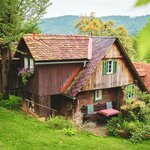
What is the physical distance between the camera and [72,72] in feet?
64.5

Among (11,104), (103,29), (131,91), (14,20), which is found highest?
(103,29)

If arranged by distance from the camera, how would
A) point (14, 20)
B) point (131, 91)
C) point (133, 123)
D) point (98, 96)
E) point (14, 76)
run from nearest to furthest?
point (133, 123), point (14, 20), point (98, 96), point (131, 91), point (14, 76)

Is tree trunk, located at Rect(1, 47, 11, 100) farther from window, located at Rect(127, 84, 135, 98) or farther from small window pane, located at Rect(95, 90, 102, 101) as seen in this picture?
window, located at Rect(127, 84, 135, 98)

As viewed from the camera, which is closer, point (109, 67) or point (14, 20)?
point (14, 20)

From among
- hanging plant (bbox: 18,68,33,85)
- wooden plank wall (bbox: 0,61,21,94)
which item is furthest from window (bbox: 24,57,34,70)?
wooden plank wall (bbox: 0,61,21,94)

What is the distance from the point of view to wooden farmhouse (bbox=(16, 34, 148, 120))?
1842cm

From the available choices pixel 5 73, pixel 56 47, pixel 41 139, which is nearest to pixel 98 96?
pixel 56 47

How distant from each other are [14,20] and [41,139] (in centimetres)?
880

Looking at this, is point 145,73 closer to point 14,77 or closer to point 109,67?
point 109,67

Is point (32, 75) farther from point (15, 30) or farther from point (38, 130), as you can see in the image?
point (38, 130)

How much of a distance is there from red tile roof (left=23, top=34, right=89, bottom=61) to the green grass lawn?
405 cm

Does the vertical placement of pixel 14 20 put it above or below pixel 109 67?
above

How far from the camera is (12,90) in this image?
78.1ft

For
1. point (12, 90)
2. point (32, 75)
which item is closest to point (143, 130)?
point (32, 75)
